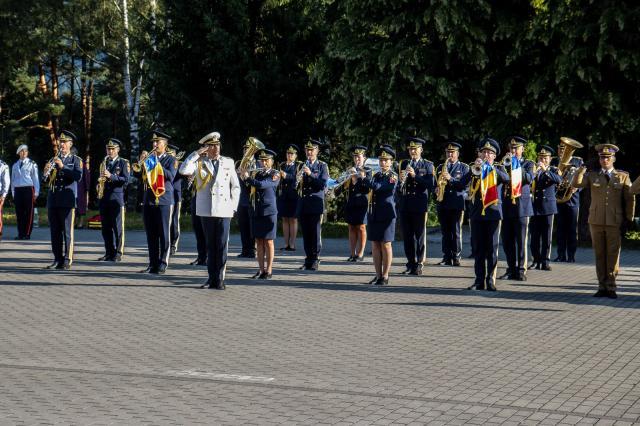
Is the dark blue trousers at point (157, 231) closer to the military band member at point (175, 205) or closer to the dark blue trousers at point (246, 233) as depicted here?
the military band member at point (175, 205)

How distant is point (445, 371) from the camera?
947 cm

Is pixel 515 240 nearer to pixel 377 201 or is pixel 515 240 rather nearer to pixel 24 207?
pixel 377 201

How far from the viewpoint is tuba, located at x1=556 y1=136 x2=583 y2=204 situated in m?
15.5

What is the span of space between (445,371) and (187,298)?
5.61 meters

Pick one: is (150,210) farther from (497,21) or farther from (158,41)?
(158,41)

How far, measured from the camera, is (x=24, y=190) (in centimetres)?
2581

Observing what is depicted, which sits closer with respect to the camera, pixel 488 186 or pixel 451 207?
pixel 488 186

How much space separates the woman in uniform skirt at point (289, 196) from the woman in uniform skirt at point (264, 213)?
80 centimetres

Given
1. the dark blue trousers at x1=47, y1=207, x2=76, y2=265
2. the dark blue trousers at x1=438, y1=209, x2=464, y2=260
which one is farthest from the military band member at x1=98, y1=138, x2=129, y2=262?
the dark blue trousers at x1=438, y1=209, x2=464, y2=260

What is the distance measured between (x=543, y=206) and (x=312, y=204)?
385 cm

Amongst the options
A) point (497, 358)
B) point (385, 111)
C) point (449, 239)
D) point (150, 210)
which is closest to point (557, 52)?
point (385, 111)

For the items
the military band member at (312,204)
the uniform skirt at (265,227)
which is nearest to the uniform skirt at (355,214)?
the military band member at (312,204)

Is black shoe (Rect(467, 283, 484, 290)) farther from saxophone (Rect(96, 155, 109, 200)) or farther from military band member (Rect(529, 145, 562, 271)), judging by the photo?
saxophone (Rect(96, 155, 109, 200))

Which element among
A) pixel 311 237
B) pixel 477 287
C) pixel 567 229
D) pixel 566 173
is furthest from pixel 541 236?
pixel 311 237
